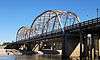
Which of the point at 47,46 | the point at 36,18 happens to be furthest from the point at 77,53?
the point at 47,46

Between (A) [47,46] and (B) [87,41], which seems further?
(A) [47,46]

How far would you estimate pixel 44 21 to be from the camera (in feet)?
527

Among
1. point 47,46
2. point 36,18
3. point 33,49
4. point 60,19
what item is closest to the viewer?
point 60,19

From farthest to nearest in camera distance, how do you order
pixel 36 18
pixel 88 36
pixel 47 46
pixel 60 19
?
1. pixel 47 46
2. pixel 36 18
3. pixel 60 19
4. pixel 88 36

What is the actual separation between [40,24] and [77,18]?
50.5 metres

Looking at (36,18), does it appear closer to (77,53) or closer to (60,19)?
(60,19)

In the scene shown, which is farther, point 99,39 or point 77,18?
point 77,18

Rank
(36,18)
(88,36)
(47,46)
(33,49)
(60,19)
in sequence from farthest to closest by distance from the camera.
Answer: (47,46) → (33,49) → (36,18) → (60,19) → (88,36)

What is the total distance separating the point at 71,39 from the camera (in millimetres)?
87500

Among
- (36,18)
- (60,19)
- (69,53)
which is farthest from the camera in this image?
(36,18)

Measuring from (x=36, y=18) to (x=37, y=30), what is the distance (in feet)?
117

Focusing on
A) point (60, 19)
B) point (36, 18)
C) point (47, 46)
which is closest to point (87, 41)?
point (60, 19)

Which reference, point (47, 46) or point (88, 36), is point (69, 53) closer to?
point (88, 36)

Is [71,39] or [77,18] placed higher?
[77,18]
